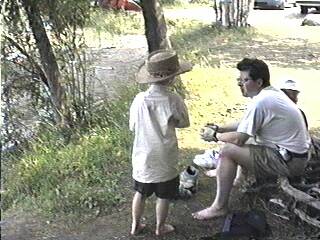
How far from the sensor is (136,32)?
50.9ft

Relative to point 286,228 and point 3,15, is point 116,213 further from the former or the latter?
point 3,15

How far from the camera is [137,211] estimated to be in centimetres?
413

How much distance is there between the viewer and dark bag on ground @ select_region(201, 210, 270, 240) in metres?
3.90

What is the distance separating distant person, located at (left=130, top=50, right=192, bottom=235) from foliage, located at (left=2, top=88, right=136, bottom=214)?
858mm

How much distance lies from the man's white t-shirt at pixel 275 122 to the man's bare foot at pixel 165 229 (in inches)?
32.8

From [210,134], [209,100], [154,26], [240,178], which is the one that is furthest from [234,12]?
[210,134]

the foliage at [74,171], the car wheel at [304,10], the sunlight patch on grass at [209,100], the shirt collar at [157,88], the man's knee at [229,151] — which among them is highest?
the shirt collar at [157,88]

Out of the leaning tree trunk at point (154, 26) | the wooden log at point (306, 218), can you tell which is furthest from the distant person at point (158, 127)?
the leaning tree trunk at point (154, 26)

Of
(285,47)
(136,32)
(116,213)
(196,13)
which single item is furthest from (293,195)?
(196,13)

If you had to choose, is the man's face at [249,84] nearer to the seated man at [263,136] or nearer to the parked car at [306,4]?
the seated man at [263,136]

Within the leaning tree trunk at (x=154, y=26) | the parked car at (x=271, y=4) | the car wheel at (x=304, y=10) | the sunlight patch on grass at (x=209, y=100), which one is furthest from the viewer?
the parked car at (x=271, y=4)

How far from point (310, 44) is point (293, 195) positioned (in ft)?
29.7

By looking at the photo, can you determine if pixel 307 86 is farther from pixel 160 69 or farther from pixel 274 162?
pixel 160 69

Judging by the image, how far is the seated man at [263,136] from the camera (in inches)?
160
